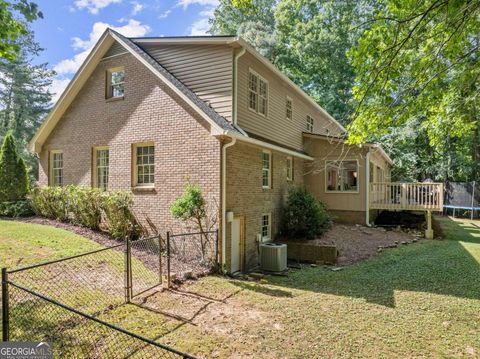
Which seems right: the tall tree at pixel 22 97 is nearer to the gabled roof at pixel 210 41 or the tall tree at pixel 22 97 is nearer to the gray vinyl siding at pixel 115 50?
the gray vinyl siding at pixel 115 50

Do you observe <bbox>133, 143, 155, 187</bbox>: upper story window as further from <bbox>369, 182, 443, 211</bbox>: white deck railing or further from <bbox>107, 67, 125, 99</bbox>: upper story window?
<bbox>369, 182, 443, 211</bbox>: white deck railing

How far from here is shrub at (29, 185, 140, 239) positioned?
1027cm

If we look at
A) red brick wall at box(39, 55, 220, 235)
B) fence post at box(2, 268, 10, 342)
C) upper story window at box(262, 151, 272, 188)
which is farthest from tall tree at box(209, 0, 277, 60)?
fence post at box(2, 268, 10, 342)

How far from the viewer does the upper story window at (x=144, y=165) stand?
10.4 m

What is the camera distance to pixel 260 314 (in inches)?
239

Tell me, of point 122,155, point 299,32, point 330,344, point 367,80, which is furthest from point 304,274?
point 299,32

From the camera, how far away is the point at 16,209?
43.1ft

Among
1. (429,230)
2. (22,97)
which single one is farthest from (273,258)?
(22,97)

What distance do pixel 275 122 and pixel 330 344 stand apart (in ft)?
30.0

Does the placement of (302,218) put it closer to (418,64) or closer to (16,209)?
(418,64)

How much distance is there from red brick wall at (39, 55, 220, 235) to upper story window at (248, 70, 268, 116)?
8.91 feet

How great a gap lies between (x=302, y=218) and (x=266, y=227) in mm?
1446

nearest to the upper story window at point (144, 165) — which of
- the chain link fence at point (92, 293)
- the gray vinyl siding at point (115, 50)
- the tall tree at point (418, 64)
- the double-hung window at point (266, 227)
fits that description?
the chain link fence at point (92, 293)

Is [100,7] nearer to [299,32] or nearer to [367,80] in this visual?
[367,80]
